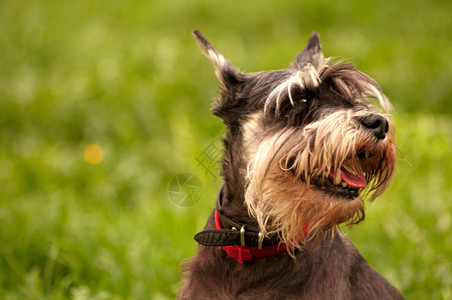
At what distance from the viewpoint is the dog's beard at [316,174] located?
2.77 m

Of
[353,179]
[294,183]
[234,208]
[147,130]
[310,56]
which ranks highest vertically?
[310,56]

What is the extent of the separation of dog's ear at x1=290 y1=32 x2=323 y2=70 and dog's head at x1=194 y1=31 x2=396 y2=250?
0.76 ft

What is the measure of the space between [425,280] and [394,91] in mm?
5167

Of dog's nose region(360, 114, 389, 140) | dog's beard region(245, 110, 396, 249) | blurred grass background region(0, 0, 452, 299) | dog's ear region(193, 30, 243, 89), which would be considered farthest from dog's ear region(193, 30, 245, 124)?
blurred grass background region(0, 0, 452, 299)

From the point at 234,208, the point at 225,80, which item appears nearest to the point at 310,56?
the point at 225,80

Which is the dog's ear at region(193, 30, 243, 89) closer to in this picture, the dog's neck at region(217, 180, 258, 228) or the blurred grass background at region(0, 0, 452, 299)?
the dog's neck at region(217, 180, 258, 228)

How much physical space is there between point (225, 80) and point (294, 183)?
828mm

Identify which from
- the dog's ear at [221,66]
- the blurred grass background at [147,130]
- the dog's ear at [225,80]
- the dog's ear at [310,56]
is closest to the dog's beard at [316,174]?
the dog's ear at [225,80]

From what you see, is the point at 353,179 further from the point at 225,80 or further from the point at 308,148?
the point at 225,80

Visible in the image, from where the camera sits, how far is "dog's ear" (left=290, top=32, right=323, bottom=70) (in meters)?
3.48

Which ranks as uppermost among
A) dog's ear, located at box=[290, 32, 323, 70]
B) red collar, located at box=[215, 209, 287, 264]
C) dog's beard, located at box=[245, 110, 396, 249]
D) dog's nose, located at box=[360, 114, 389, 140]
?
dog's ear, located at box=[290, 32, 323, 70]

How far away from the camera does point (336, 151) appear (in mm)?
2738

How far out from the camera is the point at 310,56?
3.64 meters

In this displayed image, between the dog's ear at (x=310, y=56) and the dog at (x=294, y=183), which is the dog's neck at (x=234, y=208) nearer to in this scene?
the dog at (x=294, y=183)
